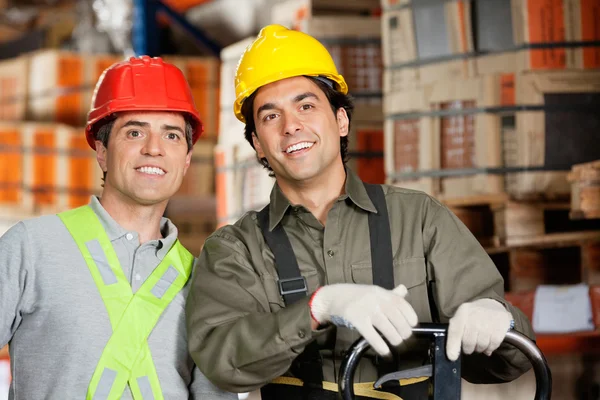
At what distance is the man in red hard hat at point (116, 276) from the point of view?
2.95 meters

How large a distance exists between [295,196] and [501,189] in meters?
2.18

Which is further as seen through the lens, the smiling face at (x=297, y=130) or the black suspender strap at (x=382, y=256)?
the smiling face at (x=297, y=130)

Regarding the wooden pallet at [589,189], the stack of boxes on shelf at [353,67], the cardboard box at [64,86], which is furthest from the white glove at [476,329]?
the cardboard box at [64,86]

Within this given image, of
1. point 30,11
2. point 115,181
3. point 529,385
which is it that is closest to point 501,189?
point 529,385

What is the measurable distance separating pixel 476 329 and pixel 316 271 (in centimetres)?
63

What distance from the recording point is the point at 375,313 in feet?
8.18

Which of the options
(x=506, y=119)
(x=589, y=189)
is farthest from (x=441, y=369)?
(x=506, y=119)

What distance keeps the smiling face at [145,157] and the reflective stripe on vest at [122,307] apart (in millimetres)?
173

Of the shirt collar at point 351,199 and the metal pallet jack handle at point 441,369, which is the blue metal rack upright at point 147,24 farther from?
the metal pallet jack handle at point 441,369

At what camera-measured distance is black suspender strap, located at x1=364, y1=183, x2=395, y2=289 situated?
2.87 meters

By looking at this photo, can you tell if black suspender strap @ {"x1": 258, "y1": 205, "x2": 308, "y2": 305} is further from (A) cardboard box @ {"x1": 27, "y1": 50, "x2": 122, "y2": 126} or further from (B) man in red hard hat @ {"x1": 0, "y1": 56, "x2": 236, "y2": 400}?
(A) cardboard box @ {"x1": 27, "y1": 50, "x2": 122, "y2": 126}

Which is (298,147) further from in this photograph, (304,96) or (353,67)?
(353,67)

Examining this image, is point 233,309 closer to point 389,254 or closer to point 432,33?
point 389,254

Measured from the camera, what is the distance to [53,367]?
2932 mm
